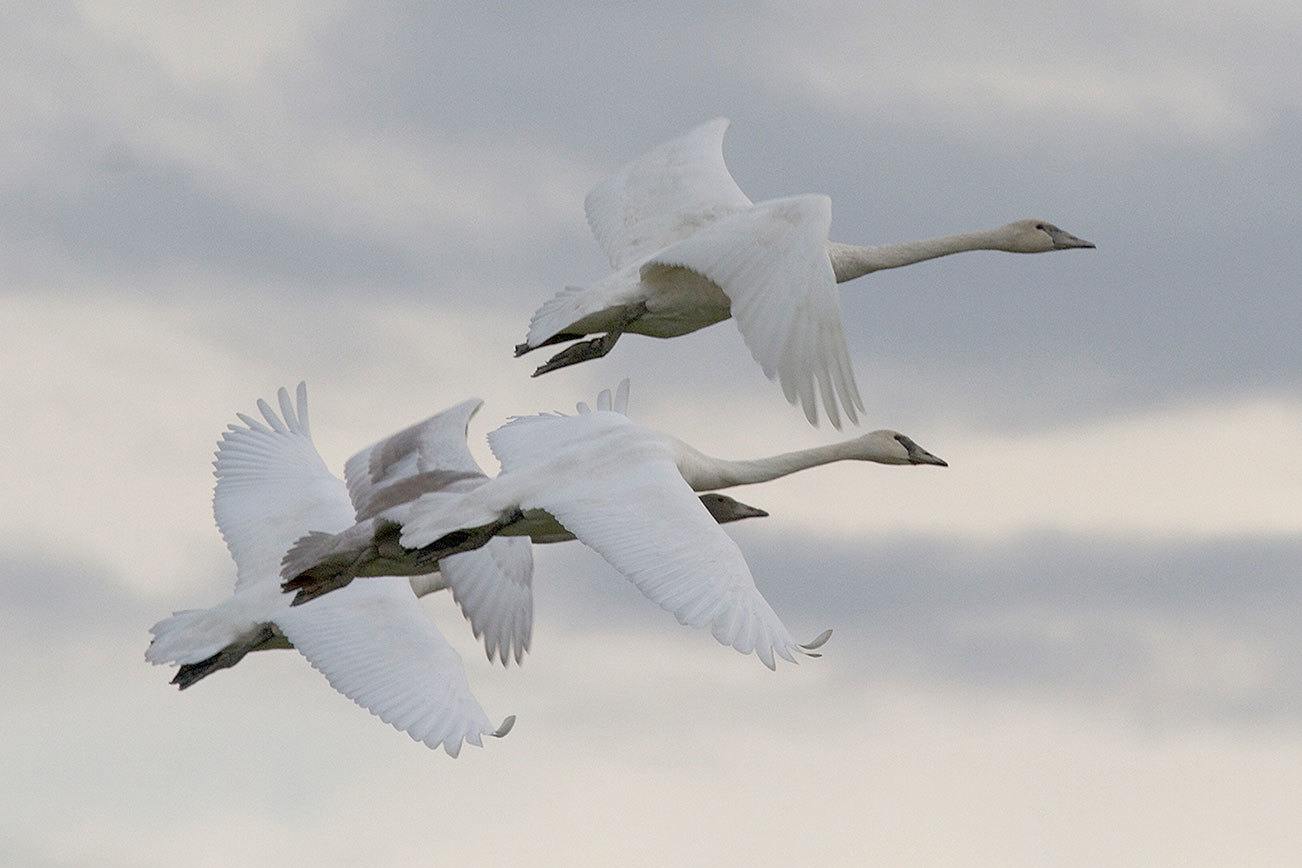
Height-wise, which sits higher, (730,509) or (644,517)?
(644,517)

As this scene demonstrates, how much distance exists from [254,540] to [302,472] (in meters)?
1.28

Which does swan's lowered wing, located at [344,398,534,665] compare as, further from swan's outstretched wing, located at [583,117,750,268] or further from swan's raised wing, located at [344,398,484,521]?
swan's outstretched wing, located at [583,117,750,268]

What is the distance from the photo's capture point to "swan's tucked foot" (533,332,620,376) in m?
30.2

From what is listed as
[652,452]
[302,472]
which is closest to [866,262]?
[652,452]

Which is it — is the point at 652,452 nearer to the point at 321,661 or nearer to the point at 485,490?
the point at 485,490

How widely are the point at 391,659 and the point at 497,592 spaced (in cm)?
235

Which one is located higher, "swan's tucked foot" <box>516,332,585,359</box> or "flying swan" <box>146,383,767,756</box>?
"swan's tucked foot" <box>516,332,585,359</box>

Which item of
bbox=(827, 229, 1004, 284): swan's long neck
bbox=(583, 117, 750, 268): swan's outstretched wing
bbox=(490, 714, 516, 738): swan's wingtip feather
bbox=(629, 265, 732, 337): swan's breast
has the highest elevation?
bbox=(583, 117, 750, 268): swan's outstretched wing

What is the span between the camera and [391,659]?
29844 millimetres

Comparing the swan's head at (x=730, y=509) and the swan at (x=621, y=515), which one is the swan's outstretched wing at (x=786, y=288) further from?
the swan's head at (x=730, y=509)

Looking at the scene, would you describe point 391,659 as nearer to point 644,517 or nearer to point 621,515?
point 621,515

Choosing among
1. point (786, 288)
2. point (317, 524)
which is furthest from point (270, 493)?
point (786, 288)

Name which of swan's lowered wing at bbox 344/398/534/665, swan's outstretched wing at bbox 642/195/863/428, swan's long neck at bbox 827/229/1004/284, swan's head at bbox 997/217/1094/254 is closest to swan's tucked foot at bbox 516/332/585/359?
swan's outstretched wing at bbox 642/195/863/428

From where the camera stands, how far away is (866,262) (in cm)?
3103
